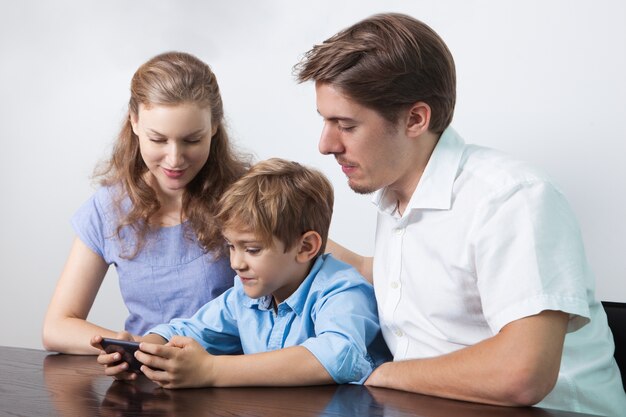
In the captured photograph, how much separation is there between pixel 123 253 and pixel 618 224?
126 cm

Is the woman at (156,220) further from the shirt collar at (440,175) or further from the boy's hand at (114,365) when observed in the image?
the shirt collar at (440,175)

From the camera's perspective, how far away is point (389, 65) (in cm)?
172

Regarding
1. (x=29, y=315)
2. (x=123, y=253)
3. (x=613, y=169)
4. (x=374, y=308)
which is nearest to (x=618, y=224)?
(x=613, y=169)

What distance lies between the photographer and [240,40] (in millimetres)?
2990

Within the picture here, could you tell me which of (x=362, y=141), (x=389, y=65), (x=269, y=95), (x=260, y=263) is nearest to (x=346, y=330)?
(x=260, y=263)

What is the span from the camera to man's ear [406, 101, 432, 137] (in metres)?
1.77

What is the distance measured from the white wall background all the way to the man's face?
0.59 meters

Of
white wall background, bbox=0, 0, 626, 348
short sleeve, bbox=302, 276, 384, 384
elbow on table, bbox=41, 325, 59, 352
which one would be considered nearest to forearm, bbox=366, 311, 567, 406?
short sleeve, bbox=302, 276, 384, 384

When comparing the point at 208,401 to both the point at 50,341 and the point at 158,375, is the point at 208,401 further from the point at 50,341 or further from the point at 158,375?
the point at 50,341

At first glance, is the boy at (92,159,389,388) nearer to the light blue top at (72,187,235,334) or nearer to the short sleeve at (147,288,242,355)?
the short sleeve at (147,288,242,355)

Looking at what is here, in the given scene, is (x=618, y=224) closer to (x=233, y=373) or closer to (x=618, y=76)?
(x=618, y=76)

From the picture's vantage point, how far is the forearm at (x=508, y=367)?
144 cm

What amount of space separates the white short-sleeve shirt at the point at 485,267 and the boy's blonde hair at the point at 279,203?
14 cm

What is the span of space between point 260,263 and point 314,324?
0.57 ft
